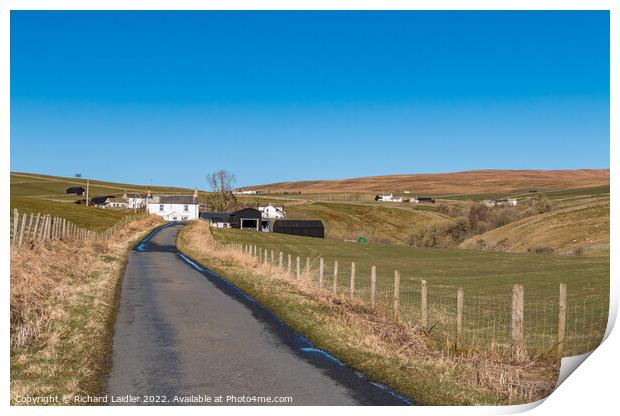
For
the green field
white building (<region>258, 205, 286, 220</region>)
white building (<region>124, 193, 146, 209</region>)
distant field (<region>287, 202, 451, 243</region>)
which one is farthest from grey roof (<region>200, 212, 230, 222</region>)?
the green field

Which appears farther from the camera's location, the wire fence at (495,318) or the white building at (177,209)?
the white building at (177,209)

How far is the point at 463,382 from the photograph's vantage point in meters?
10.1

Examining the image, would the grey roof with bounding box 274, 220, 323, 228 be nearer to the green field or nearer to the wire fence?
the green field

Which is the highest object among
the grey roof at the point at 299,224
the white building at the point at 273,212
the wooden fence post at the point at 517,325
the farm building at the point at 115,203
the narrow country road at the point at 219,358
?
the farm building at the point at 115,203

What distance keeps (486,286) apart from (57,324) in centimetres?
3102

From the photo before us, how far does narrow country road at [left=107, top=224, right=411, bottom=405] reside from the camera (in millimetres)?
9016

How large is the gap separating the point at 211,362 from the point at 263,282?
515 inches

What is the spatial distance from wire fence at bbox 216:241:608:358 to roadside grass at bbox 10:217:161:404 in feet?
22.5

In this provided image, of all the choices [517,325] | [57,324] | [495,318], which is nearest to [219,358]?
[57,324]

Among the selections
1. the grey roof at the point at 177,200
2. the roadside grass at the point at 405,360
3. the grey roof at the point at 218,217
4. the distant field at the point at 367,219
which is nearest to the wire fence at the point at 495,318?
the roadside grass at the point at 405,360

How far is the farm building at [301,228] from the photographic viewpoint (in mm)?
130125

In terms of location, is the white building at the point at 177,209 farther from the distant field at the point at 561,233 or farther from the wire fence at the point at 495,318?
the wire fence at the point at 495,318

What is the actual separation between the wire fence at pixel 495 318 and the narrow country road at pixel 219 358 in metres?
3.32
